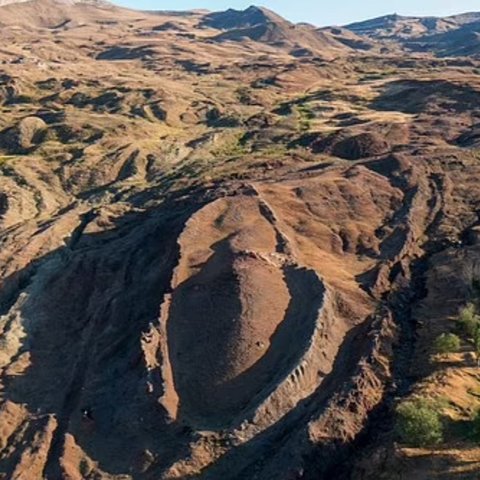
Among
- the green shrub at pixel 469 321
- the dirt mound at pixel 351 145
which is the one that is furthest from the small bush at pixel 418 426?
the dirt mound at pixel 351 145

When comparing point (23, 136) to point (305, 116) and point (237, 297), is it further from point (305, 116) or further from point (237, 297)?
point (237, 297)

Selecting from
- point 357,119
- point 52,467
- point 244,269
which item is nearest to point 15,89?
point 357,119

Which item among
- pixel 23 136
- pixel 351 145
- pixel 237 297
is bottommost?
pixel 23 136

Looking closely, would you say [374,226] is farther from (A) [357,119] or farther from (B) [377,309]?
(A) [357,119]

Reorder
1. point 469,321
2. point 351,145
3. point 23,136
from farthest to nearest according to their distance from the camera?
1. point 23,136
2. point 351,145
3. point 469,321

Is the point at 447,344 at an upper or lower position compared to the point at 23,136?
upper

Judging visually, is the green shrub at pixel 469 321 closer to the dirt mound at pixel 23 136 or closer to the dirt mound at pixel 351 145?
the dirt mound at pixel 351 145

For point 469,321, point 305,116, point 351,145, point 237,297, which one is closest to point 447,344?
point 469,321

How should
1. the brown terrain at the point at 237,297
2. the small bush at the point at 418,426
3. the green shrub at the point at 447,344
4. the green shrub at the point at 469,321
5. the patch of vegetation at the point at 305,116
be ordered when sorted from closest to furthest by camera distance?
the small bush at the point at 418,426
the brown terrain at the point at 237,297
the green shrub at the point at 447,344
the green shrub at the point at 469,321
the patch of vegetation at the point at 305,116

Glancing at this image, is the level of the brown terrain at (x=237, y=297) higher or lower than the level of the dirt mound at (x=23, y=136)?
higher
